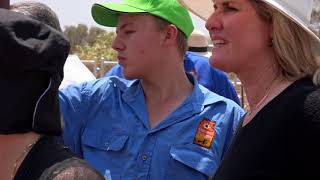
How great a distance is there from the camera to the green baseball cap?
263cm

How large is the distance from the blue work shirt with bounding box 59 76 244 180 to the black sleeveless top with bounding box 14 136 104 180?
84cm

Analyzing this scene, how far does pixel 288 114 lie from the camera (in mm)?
1618

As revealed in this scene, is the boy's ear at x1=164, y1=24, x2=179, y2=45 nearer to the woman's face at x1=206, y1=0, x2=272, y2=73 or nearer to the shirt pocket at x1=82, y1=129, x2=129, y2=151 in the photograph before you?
the shirt pocket at x1=82, y1=129, x2=129, y2=151

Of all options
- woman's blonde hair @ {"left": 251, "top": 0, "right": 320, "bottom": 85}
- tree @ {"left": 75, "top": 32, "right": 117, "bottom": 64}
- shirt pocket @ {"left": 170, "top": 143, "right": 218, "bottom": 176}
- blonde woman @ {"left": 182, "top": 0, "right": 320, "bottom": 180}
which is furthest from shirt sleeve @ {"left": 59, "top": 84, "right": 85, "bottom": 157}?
tree @ {"left": 75, "top": 32, "right": 117, "bottom": 64}

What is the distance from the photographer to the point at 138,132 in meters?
2.46

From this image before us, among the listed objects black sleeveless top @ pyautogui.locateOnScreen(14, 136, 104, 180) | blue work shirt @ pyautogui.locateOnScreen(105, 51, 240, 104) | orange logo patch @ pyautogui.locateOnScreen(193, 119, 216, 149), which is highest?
black sleeveless top @ pyautogui.locateOnScreen(14, 136, 104, 180)

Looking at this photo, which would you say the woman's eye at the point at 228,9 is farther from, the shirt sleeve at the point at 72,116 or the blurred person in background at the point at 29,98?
the shirt sleeve at the point at 72,116

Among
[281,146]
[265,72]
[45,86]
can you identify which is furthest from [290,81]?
[45,86]

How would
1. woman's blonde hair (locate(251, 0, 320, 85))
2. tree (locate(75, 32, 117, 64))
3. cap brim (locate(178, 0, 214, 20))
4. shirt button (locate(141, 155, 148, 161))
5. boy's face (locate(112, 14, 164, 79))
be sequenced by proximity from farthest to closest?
tree (locate(75, 32, 117, 64)) → boy's face (locate(112, 14, 164, 79)) → shirt button (locate(141, 155, 148, 161)) → cap brim (locate(178, 0, 214, 20)) → woman's blonde hair (locate(251, 0, 320, 85))

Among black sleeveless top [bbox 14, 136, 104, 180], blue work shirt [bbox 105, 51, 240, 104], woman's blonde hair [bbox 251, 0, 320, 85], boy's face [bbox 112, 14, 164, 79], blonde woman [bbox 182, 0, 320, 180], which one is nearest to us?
black sleeveless top [bbox 14, 136, 104, 180]

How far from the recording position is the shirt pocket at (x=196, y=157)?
7.73 ft

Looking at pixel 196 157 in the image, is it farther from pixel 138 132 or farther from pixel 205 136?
Answer: pixel 138 132

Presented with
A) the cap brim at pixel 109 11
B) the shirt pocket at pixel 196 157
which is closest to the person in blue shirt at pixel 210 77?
the cap brim at pixel 109 11

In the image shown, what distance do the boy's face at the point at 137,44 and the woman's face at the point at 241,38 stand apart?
30.6 inches
